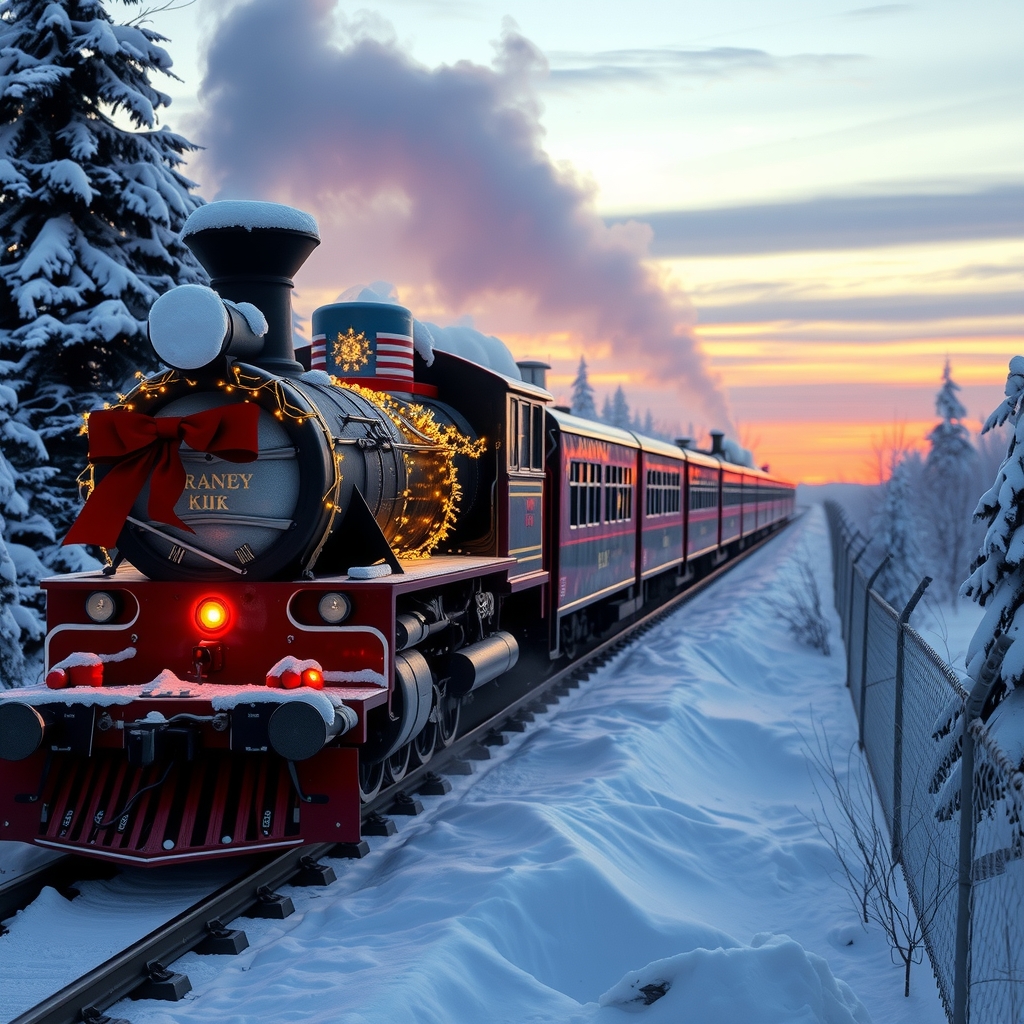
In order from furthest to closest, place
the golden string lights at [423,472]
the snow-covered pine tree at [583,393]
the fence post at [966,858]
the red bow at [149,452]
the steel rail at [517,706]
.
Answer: the snow-covered pine tree at [583,393] → the golden string lights at [423,472] → the steel rail at [517,706] → the red bow at [149,452] → the fence post at [966,858]

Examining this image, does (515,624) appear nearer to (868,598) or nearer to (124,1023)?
(868,598)

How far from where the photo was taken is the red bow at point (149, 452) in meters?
6.00

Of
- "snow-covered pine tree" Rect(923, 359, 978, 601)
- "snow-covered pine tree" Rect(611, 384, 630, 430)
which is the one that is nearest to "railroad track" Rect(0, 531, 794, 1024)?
"snow-covered pine tree" Rect(923, 359, 978, 601)

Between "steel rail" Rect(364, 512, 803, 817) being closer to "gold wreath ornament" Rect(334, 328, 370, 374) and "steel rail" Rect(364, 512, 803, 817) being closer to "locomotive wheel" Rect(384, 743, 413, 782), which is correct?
"locomotive wheel" Rect(384, 743, 413, 782)

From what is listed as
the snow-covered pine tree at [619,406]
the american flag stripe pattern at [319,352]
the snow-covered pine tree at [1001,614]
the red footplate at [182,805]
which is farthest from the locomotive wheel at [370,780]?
the snow-covered pine tree at [619,406]

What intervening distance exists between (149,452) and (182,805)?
1.98 m

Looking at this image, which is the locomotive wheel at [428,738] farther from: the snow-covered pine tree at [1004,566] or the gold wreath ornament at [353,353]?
the snow-covered pine tree at [1004,566]

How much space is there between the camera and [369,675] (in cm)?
605

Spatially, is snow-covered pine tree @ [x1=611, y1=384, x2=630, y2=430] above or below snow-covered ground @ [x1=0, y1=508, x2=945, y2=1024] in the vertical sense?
above

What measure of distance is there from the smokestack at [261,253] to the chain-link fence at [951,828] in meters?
4.21

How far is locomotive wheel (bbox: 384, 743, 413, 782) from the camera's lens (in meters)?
7.28

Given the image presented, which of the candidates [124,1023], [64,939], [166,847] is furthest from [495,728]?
[124,1023]

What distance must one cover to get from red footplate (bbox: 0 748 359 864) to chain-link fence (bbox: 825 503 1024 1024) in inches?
113

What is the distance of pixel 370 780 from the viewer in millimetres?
6957
